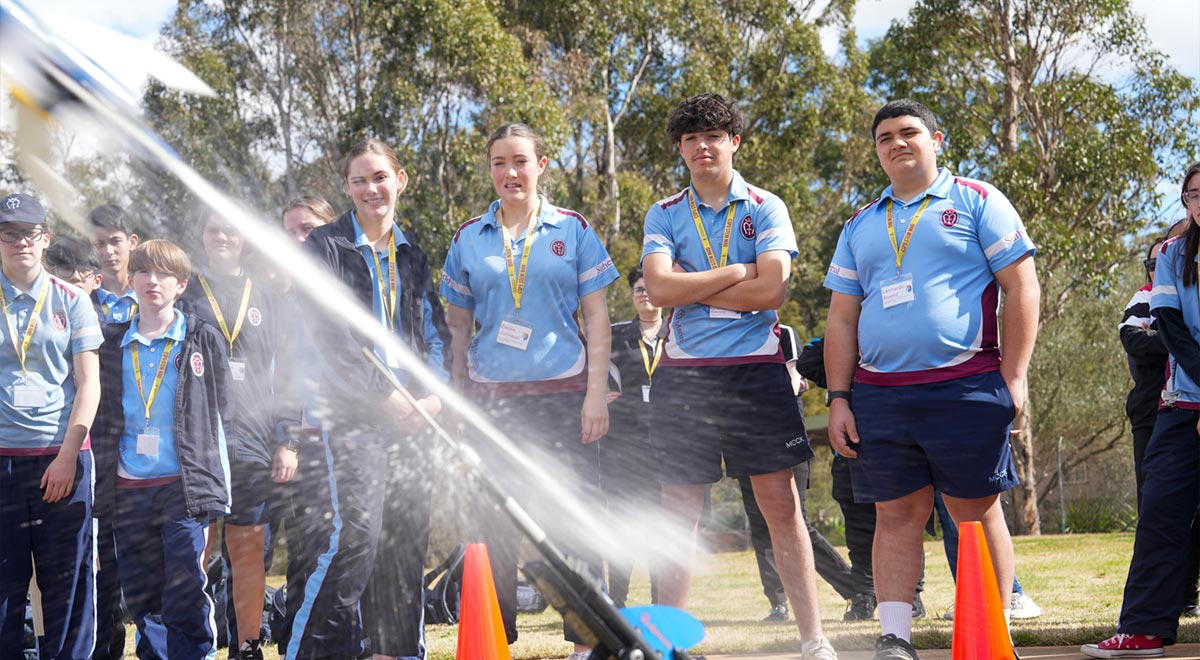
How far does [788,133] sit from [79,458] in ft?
65.3

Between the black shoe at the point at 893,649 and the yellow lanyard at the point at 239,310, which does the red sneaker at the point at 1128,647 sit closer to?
the black shoe at the point at 893,649

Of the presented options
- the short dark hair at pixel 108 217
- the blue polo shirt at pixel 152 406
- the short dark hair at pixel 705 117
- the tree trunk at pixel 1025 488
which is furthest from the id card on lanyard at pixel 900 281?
the tree trunk at pixel 1025 488

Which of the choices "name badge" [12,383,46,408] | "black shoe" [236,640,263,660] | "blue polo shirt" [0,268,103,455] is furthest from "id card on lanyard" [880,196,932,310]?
"name badge" [12,383,46,408]

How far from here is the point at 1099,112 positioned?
20.7 metres

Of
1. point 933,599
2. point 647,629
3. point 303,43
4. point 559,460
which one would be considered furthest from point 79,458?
point 303,43

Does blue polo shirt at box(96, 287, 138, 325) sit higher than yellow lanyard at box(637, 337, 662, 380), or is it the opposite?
blue polo shirt at box(96, 287, 138, 325)

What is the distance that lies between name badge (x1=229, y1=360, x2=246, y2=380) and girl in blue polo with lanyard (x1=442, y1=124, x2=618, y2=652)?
1.50 meters

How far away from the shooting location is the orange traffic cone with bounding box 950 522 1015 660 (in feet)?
13.1

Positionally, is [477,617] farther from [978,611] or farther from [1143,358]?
[1143,358]

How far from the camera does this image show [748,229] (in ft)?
16.2

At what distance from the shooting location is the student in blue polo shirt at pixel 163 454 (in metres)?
5.07

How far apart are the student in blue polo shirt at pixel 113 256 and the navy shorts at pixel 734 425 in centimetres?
325

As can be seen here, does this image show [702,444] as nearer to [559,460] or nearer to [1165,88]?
[559,460]

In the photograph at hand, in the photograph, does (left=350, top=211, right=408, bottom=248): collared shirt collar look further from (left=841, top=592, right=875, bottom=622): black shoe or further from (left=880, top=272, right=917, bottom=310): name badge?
(left=841, top=592, right=875, bottom=622): black shoe
